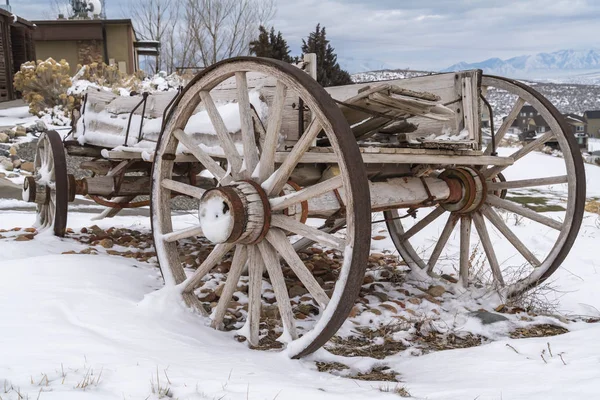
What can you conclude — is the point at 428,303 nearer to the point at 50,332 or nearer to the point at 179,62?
the point at 50,332

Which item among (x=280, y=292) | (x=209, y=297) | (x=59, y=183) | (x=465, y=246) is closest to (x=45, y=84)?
(x=59, y=183)

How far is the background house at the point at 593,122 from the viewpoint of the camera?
6638 cm

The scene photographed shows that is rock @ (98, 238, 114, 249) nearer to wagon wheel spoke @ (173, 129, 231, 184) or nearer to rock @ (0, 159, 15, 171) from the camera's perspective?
wagon wheel spoke @ (173, 129, 231, 184)

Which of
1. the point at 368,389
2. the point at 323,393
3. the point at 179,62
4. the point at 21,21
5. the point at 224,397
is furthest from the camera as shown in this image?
the point at 179,62

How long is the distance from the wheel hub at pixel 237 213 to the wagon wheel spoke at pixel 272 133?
82mm

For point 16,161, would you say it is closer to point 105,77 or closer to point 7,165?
point 7,165

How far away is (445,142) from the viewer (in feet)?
9.41

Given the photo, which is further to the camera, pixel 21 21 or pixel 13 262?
pixel 21 21

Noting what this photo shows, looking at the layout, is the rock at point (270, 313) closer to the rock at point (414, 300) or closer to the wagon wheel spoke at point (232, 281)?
the wagon wheel spoke at point (232, 281)

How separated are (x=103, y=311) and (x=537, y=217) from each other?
8.41ft

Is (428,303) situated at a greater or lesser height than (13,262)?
lesser

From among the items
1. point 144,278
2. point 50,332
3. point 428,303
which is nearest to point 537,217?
point 428,303

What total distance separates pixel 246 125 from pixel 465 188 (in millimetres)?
1653

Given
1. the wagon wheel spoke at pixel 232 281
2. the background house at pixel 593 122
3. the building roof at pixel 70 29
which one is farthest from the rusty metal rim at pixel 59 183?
the background house at pixel 593 122
